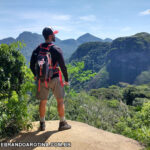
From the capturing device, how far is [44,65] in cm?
331

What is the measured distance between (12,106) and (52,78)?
34.9 inches

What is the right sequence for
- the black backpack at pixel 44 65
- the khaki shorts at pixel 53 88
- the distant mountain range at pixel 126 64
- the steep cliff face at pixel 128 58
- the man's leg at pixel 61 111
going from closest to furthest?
the black backpack at pixel 44 65
the khaki shorts at pixel 53 88
the man's leg at pixel 61 111
the distant mountain range at pixel 126 64
the steep cliff face at pixel 128 58

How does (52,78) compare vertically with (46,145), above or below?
above

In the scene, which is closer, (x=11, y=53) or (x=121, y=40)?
(x=11, y=53)

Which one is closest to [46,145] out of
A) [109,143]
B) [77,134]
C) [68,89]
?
[77,134]

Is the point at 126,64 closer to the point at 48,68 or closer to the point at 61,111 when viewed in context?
the point at 61,111

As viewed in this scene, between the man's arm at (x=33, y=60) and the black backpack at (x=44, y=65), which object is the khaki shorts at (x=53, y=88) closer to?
the black backpack at (x=44, y=65)

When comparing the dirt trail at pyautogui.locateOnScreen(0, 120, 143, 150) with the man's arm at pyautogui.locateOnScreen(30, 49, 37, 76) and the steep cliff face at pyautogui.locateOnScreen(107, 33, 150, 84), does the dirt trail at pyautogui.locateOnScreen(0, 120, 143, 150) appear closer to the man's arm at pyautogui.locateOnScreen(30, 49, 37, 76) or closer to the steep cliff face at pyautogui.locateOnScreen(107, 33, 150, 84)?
the man's arm at pyautogui.locateOnScreen(30, 49, 37, 76)

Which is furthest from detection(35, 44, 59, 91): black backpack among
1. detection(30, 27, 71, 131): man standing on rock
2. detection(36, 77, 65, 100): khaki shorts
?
detection(36, 77, 65, 100): khaki shorts

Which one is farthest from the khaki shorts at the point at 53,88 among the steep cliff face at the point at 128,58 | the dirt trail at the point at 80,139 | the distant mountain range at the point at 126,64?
the steep cliff face at the point at 128,58

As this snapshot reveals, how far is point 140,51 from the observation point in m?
160

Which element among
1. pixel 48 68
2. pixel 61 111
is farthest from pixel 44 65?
pixel 61 111

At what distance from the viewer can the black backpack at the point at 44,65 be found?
3.32 meters

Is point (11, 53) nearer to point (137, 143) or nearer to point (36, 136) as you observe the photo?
point (36, 136)
